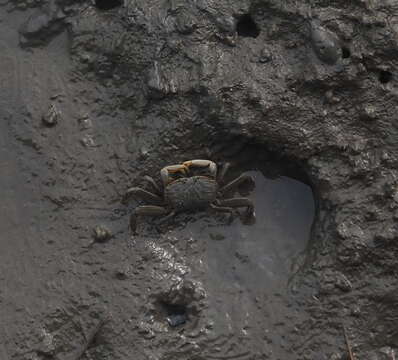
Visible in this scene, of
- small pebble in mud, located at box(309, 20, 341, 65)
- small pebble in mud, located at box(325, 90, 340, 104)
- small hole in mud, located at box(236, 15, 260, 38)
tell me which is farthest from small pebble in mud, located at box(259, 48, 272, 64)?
small pebble in mud, located at box(325, 90, 340, 104)

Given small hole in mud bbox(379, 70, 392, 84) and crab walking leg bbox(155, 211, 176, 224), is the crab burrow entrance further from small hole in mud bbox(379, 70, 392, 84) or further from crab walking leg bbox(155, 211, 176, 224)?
small hole in mud bbox(379, 70, 392, 84)

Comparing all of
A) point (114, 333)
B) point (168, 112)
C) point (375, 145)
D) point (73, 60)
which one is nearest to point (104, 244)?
point (114, 333)

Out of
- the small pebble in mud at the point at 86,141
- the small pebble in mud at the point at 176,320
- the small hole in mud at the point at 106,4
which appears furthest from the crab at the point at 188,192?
the small hole in mud at the point at 106,4

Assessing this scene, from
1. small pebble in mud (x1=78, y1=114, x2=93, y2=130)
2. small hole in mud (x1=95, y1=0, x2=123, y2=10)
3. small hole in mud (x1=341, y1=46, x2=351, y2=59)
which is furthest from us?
small hole in mud (x1=95, y1=0, x2=123, y2=10)

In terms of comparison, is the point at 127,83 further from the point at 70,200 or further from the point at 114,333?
the point at 114,333

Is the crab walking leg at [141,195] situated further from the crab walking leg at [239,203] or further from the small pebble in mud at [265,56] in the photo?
the small pebble in mud at [265,56]

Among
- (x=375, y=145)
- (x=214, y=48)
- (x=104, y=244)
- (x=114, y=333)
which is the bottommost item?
(x=114, y=333)

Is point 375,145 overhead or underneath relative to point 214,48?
underneath
